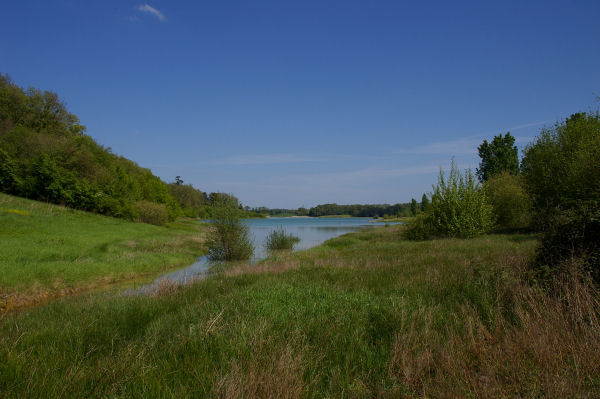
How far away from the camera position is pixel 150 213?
54219mm

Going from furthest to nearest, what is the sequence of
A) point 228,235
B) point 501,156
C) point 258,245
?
point 501,156, point 258,245, point 228,235

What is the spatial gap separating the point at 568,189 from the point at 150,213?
57.9 metres

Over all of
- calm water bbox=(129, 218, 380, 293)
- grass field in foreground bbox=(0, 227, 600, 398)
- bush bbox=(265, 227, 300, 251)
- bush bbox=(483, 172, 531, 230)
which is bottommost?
calm water bbox=(129, 218, 380, 293)

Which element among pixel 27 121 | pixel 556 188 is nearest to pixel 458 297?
pixel 556 188

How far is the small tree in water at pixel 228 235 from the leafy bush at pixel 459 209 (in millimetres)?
16532

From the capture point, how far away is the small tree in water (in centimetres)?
2297

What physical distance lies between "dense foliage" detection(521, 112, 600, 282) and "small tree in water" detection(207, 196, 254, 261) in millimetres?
18551

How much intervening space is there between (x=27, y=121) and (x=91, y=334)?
65802mm

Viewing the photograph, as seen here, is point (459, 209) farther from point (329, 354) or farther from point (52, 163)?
point (52, 163)

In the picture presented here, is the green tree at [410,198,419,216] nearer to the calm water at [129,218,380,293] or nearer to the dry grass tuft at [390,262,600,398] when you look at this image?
the calm water at [129,218,380,293]

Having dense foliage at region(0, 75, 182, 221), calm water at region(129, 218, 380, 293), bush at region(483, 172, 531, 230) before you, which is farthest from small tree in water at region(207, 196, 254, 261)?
dense foliage at region(0, 75, 182, 221)

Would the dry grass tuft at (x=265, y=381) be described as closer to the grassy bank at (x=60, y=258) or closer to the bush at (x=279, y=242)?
the grassy bank at (x=60, y=258)

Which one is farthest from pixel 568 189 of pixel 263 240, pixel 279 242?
pixel 263 240

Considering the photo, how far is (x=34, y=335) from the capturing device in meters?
5.01
